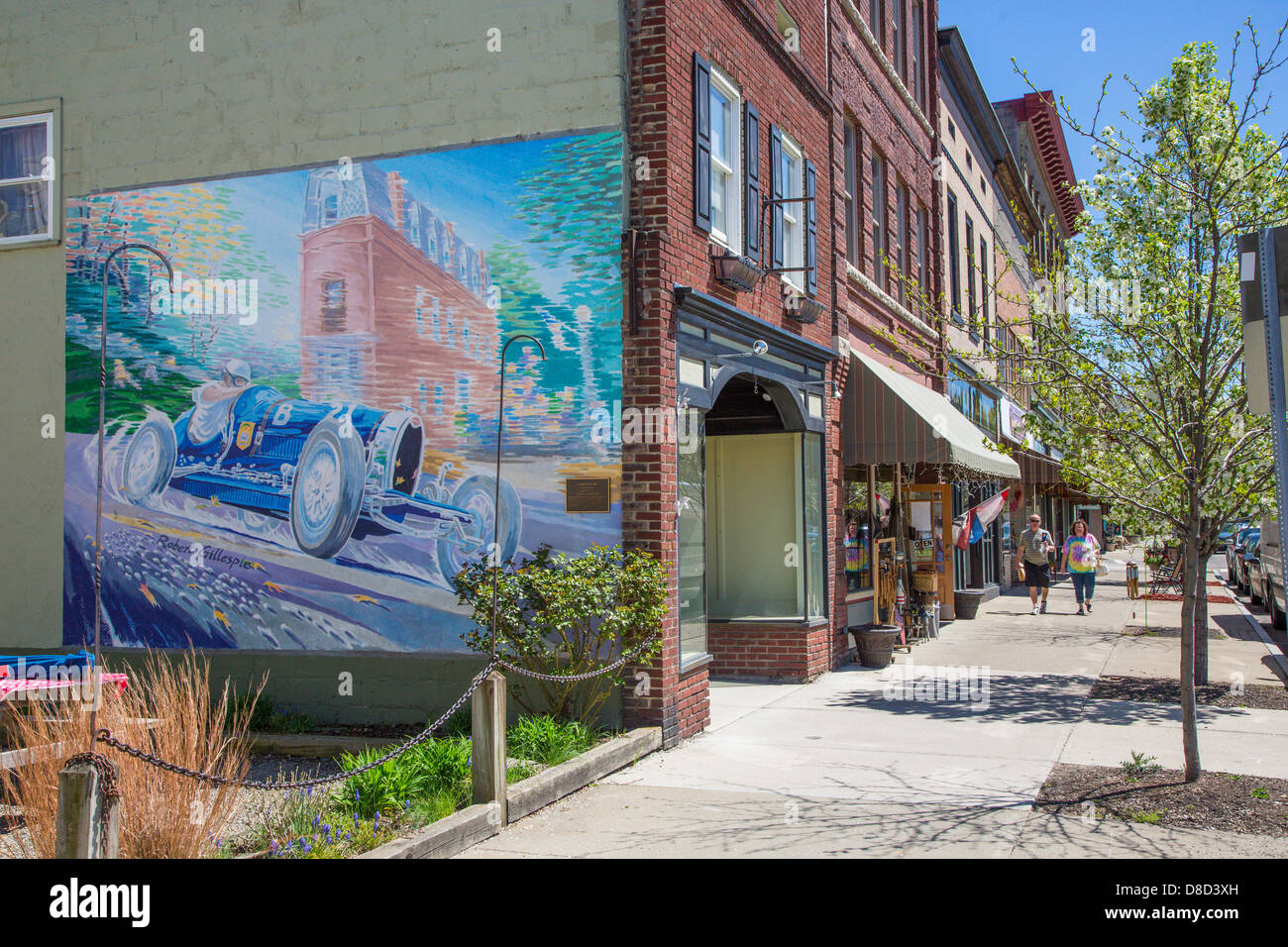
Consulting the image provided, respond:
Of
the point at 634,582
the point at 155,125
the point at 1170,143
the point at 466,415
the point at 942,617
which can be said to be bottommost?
the point at 942,617

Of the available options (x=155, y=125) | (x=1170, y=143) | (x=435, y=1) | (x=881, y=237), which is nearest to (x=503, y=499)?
(x=435, y=1)

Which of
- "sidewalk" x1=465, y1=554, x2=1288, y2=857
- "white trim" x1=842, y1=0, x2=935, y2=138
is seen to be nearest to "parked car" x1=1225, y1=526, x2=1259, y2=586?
"white trim" x1=842, y1=0, x2=935, y2=138

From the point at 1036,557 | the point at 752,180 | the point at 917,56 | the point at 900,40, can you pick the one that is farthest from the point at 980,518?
the point at 752,180

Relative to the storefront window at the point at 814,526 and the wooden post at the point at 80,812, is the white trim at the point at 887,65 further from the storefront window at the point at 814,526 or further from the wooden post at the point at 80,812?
the wooden post at the point at 80,812

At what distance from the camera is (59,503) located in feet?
34.9

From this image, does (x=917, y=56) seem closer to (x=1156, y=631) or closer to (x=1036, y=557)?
(x=1036, y=557)

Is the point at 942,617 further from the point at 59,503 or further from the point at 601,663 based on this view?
the point at 59,503

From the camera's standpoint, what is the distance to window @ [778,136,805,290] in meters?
12.1

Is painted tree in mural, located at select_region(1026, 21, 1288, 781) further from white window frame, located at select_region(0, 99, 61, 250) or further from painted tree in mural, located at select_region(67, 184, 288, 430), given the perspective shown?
white window frame, located at select_region(0, 99, 61, 250)

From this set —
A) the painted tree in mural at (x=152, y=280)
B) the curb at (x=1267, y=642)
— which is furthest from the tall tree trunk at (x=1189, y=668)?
the painted tree in mural at (x=152, y=280)

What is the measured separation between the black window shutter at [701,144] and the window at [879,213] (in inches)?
270

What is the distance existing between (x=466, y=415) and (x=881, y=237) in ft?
30.0

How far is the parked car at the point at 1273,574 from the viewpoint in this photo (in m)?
16.9

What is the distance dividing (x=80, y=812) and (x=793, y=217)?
9.93m
